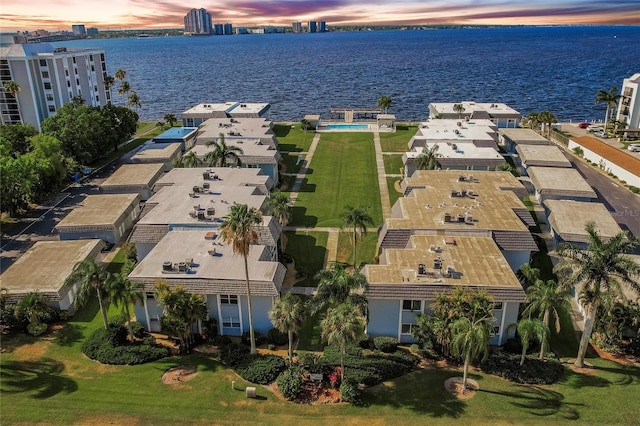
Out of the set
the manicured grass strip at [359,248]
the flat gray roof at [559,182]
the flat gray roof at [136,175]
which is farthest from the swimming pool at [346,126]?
the manicured grass strip at [359,248]

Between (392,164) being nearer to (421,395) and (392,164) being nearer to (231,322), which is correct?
(231,322)

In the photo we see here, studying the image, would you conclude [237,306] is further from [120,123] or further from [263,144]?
[120,123]

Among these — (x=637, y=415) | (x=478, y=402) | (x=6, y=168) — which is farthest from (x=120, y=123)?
(x=637, y=415)

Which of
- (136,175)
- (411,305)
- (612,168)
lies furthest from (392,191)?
(136,175)

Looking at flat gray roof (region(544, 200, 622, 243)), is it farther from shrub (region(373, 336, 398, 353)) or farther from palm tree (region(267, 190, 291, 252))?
palm tree (region(267, 190, 291, 252))

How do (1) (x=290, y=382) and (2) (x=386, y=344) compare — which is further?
(2) (x=386, y=344)

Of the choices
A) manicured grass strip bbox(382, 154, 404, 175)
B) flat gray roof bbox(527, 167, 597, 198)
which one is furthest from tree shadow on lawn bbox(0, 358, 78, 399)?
flat gray roof bbox(527, 167, 597, 198)
